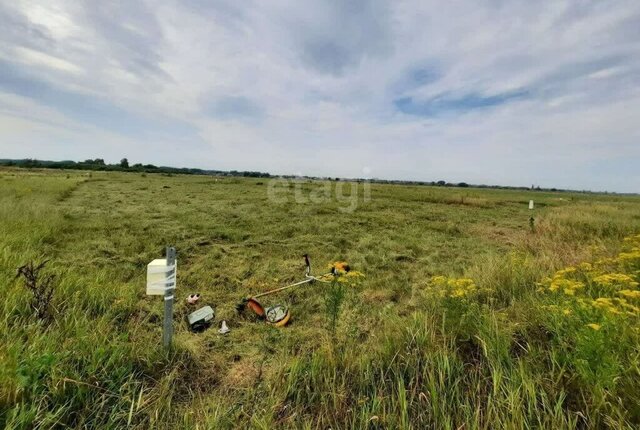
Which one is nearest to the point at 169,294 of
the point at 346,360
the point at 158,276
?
the point at 158,276

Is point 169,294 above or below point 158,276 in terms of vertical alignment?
below

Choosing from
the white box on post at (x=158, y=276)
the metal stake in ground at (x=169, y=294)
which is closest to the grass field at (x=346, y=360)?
the metal stake in ground at (x=169, y=294)

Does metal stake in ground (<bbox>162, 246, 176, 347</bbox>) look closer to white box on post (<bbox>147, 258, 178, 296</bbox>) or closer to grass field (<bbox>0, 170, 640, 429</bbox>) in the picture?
white box on post (<bbox>147, 258, 178, 296</bbox>)

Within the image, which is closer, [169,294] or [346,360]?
[346,360]

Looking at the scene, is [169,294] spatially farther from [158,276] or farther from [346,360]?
[346,360]

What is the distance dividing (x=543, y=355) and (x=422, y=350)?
0.93 meters

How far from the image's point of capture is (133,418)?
2.04 meters

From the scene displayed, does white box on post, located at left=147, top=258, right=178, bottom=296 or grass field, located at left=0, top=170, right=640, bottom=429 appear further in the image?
white box on post, located at left=147, top=258, right=178, bottom=296

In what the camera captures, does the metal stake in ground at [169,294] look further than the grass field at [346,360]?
Yes

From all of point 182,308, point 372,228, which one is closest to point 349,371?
point 182,308

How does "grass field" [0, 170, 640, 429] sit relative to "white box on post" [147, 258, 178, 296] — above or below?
below

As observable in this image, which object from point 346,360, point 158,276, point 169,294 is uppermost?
point 158,276

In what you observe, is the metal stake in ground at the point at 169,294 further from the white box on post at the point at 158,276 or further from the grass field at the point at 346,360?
the grass field at the point at 346,360

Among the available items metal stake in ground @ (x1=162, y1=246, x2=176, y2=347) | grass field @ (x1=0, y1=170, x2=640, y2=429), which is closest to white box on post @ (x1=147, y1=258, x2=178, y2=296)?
metal stake in ground @ (x1=162, y1=246, x2=176, y2=347)
